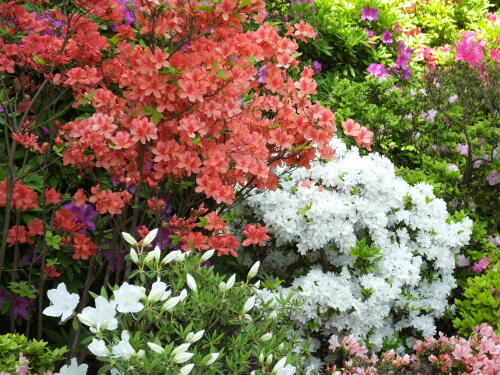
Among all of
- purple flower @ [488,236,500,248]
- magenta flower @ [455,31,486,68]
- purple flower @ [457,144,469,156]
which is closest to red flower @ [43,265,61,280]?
purple flower @ [488,236,500,248]

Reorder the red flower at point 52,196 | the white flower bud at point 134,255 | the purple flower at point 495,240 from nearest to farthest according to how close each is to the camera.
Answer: the white flower bud at point 134,255, the red flower at point 52,196, the purple flower at point 495,240

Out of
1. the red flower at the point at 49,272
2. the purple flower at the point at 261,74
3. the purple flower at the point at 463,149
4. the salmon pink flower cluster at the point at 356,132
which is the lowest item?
the red flower at the point at 49,272

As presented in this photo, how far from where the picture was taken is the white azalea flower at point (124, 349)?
1853mm

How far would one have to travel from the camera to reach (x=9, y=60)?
277 cm

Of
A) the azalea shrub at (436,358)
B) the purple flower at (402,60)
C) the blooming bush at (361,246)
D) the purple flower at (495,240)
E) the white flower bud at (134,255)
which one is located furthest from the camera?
the purple flower at (402,60)

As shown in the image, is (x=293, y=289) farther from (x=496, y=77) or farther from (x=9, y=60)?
(x=496, y=77)

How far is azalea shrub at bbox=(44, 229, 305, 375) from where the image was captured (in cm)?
189

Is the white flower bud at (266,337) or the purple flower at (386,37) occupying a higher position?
the purple flower at (386,37)

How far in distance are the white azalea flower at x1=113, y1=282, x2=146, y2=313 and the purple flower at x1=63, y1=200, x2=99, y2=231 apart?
3.54 ft

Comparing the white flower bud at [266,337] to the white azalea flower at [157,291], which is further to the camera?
the white flower bud at [266,337]

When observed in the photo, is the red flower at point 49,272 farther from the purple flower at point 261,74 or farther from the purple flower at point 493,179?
the purple flower at point 493,179

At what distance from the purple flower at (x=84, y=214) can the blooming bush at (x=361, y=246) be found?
0.97m

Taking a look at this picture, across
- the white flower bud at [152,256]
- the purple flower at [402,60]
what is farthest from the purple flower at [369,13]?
the white flower bud at [152,256]

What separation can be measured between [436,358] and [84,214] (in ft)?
6.44
